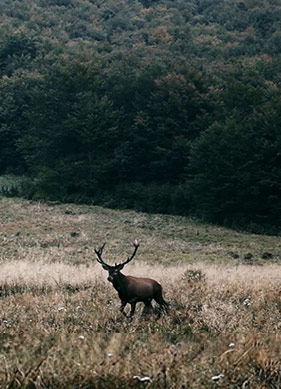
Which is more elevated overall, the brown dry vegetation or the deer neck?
the deer neck

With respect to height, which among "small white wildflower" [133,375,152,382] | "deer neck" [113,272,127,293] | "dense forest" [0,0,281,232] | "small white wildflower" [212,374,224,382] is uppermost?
"dense forest" [0,0,281,232]

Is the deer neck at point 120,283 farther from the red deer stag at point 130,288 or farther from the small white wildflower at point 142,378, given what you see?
the small white wildflower at point 142,378

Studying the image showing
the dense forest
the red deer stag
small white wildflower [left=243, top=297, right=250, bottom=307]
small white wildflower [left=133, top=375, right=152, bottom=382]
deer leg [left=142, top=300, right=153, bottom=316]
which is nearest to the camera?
small white wildflower [left=133, top=375, right=152, bottom=382]

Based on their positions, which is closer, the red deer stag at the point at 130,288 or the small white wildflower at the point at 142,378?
the small white wildflower at the point at 142,378

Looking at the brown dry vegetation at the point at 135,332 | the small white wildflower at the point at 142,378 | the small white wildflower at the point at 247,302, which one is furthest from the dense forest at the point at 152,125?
the small white wildflower at the point at 142,378

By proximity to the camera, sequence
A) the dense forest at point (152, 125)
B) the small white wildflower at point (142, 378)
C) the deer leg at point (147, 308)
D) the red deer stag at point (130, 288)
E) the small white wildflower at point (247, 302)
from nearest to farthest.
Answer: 1. the small white wildflower at point (142, 378)
2. the red deer stag at point (130, 288)
3. the deer leg at point (147, 308)
4. the small white wildflower at point (247, 302)
5. the dense forest at point (152, 125)

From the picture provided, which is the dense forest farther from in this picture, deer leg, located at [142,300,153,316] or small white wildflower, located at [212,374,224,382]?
small white wildflower, located at [212,374,224,382]

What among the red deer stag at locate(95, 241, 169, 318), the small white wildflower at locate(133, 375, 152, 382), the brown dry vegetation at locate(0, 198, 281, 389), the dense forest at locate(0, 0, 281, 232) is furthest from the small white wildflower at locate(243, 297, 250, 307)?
the dense forest at locate(0, 0, 281, 232)

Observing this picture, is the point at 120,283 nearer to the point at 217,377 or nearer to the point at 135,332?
the point at 135,332

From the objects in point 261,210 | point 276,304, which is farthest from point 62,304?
point 261,210

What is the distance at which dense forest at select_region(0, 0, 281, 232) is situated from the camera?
34.5m

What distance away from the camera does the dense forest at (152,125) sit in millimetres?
34469

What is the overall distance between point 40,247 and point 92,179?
2178 centimetres

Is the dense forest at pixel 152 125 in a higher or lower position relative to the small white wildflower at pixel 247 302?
higher
